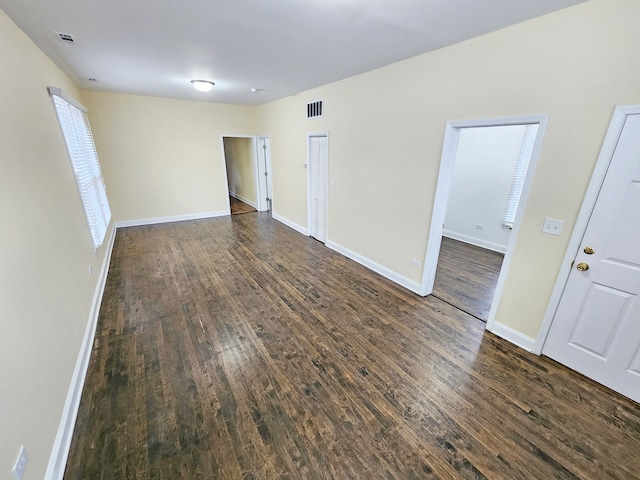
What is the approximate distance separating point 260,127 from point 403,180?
15.3ft

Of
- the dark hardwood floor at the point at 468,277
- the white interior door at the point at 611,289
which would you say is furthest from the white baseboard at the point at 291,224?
the white interior door at the point at 611,289

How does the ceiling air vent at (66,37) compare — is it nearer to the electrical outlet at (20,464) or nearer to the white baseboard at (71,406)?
the white baseboard at (71,406)

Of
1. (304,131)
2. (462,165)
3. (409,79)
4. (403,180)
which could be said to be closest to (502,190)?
(462,165)

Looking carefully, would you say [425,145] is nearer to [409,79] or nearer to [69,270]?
[409,79]

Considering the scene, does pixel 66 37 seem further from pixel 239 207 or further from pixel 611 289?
pixel 239 207

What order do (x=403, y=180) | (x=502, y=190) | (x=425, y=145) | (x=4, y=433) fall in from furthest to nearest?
(x=502, y=190) → (x=403, y=180) → (x=425, y=145) → (x=4, y=433)

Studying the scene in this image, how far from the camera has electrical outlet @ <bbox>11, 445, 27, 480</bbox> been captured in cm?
117

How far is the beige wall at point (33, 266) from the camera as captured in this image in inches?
51.5

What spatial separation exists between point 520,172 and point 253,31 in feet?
14.4

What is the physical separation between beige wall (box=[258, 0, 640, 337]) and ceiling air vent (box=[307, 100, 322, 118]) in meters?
0.23

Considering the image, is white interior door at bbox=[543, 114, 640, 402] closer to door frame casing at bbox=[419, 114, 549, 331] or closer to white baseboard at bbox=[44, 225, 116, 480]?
door frame casing at bbox=[419, 114, 549, 331]

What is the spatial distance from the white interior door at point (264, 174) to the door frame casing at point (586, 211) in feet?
19.2

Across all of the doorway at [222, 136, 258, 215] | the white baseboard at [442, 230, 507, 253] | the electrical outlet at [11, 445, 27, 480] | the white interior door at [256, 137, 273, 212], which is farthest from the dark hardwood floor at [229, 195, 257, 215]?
the electrical outlet at [11, 445, 27, 480]

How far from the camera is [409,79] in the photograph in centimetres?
296
